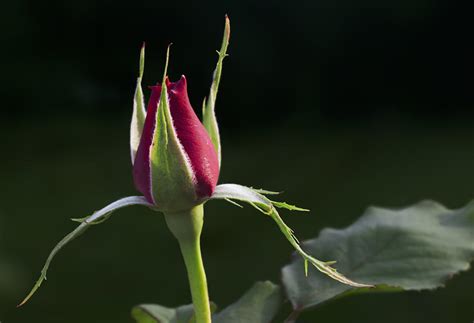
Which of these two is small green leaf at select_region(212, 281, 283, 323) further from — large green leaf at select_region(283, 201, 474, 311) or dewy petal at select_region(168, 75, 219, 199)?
dewy petal at select_region(168, 75, 219, 199)

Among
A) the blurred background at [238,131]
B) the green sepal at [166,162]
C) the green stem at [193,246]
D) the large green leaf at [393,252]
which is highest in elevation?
the green sepal at [166,162]

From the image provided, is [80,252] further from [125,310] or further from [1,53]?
[1,53]

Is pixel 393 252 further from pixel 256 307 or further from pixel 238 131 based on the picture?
pixel 238 131

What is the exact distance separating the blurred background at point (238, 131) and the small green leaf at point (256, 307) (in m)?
1.52

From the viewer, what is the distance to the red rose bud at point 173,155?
34 centimetres

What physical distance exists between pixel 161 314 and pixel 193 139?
6.4 inches

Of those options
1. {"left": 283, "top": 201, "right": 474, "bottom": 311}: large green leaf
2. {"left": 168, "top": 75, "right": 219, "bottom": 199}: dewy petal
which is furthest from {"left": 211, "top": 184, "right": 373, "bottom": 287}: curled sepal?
{"left": 283, "top": 201, "right": 474, "bottom": 311}: large green leaf

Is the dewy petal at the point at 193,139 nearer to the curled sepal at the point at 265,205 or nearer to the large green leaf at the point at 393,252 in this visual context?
the curled sepal at the point at 265,205

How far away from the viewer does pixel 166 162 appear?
342mm

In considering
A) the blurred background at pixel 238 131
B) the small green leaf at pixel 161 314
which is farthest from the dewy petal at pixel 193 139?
the blurred background at pixel 238 131

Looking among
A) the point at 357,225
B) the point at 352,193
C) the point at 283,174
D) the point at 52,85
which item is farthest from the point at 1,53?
the point at 357,225

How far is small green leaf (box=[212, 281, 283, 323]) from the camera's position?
0.48 m

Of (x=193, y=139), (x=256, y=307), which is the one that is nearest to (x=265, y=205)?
(x=193, y=139)

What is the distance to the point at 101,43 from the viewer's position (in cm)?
344
